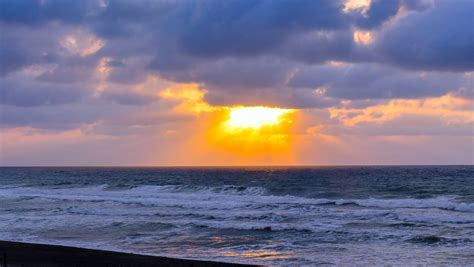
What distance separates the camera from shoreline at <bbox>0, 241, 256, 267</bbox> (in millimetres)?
19734

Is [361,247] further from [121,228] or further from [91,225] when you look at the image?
[91,225]

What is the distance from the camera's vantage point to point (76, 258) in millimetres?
21109

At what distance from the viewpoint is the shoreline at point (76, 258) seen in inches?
777

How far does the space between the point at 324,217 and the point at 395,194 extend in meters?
20.9

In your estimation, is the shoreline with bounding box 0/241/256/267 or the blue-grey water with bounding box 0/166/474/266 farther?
the blue-grey water with bounding box 0/166/474/266

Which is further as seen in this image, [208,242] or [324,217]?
[324,217]

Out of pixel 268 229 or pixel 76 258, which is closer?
pixel 76 258

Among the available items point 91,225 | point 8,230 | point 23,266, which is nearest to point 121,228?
point 91,225

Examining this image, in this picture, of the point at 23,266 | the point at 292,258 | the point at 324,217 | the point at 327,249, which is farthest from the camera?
the point at 324,217

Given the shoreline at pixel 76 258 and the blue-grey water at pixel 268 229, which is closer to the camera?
the shoreline at pixel 76 258

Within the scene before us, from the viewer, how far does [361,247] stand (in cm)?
2353

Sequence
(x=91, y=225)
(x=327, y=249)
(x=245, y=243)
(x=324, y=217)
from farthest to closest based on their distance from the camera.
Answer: (x=324, y=217)
(x=91, y=225)
(x=245, y=243)
(x=327, y=249)

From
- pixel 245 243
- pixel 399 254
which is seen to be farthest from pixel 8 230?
pixel 399 254

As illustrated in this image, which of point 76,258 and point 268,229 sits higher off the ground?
point 268,229
